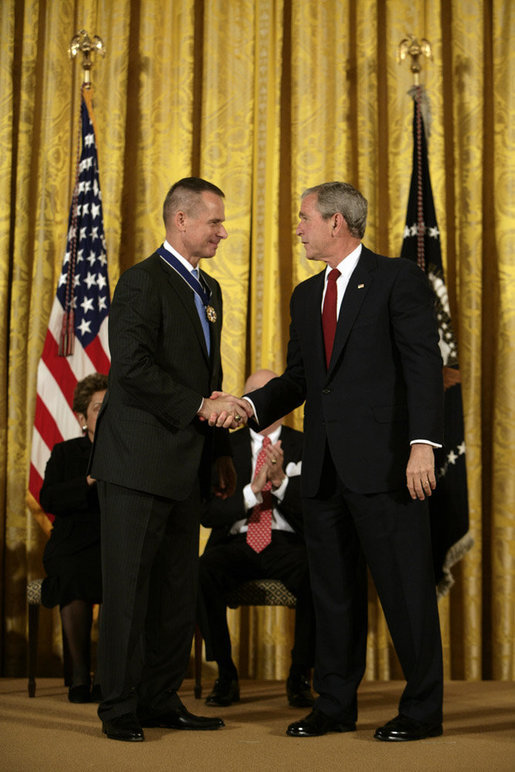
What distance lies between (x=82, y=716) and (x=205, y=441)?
113 cm

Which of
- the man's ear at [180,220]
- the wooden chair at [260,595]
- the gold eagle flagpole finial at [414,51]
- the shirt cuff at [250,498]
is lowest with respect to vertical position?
the wooden chair at [260,595]

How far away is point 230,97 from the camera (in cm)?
506

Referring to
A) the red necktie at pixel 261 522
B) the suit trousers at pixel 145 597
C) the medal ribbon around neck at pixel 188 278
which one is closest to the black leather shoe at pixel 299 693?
the red necktie at pixel 261 522

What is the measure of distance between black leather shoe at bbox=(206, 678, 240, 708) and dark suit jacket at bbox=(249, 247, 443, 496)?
46.0 inches

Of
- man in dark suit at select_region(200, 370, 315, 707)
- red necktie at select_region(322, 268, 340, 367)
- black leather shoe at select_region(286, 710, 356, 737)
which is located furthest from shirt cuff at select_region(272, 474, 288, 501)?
black leather shoe at select_region(286, 710, 356, 737)

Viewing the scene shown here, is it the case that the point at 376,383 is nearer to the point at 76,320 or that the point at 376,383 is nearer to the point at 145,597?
the point at 145,597

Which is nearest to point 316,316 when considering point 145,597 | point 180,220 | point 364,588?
point 180,220

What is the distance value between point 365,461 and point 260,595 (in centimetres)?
130

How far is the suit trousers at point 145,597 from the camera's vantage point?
2.78 meters

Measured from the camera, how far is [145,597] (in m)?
2.87

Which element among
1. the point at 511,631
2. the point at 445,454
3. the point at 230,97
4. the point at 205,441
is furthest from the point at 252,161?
the point at 511,631

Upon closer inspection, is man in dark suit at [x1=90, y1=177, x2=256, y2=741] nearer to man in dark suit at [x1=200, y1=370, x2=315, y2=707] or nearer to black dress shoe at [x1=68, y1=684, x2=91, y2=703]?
man in dark suit at [x1=200, y1=370, x2=315, y2=707]

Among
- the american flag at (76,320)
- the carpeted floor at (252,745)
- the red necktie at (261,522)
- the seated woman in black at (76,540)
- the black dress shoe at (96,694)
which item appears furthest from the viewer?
the american flag at (76,320)

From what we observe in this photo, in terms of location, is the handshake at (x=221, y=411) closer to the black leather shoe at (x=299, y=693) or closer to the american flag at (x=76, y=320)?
the black leather shoe at (x=299, y=693)
